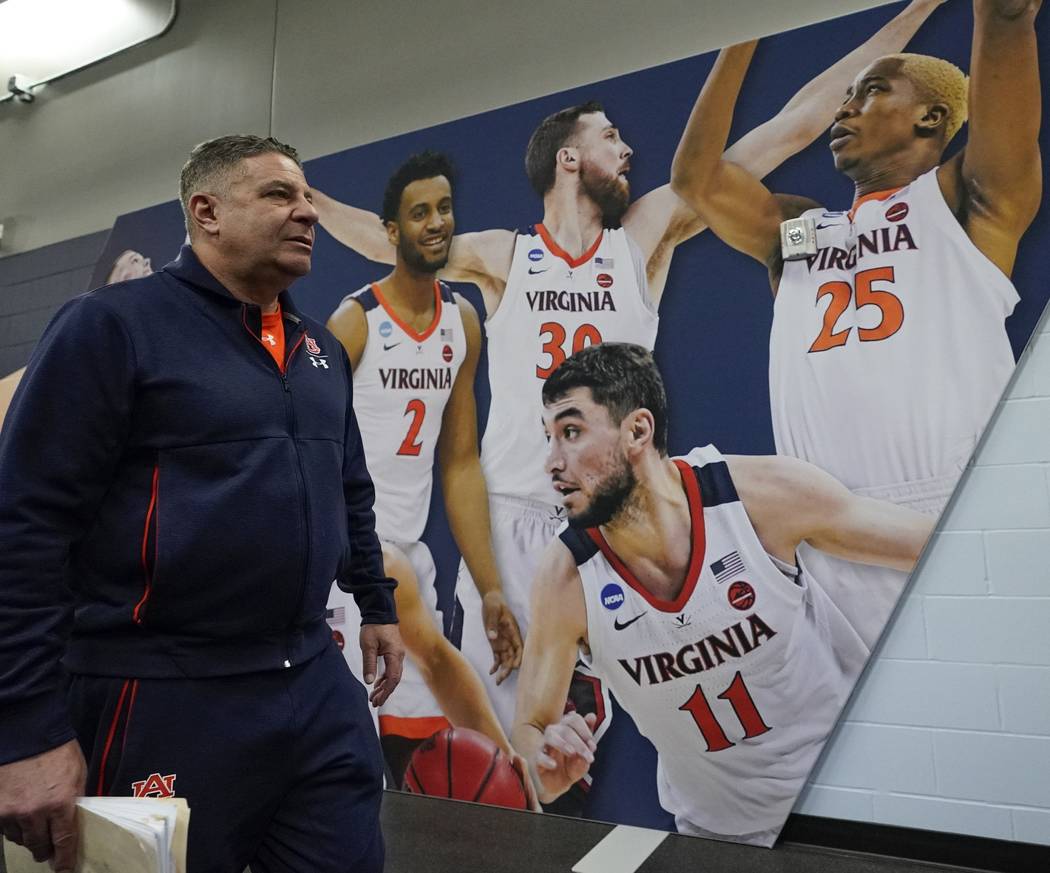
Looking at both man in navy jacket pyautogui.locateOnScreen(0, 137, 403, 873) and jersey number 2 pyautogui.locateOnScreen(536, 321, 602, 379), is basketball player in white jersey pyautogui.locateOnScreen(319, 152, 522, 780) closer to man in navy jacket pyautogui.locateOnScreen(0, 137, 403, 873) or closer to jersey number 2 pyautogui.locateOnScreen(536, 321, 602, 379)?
jersey number 2 pyautogui.locateOnScreen(536, 321, 602, 379)

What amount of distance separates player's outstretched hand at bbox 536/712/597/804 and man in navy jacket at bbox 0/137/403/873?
1.07m

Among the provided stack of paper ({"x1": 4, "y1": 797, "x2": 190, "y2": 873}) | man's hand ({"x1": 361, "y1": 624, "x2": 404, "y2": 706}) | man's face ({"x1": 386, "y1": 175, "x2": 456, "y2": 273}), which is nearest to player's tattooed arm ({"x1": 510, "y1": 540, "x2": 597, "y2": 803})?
man's hand ({"x1": 361, "y1": 624, "x2": 404, "y2": 706})

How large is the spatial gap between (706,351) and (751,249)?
0.31m

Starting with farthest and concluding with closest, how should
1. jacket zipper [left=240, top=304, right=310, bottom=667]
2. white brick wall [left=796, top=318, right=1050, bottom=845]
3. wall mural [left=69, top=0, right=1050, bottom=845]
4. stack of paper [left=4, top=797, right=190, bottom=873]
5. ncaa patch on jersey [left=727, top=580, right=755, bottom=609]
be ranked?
ncaa patch on jersey [left=727, top=580, right=755, bottom=609], wall mural [left=69, top=0, right=1050, bottom=845], white brick wall [left=796, top=318, right=1050, bottom=845], jacket zipper [left=240, top=304, right=310, bottom=667], stack of paper [left=4, top=797, right=190, bottom=873]

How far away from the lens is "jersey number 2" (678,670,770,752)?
198cm

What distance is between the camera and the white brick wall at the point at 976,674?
1.79 meters

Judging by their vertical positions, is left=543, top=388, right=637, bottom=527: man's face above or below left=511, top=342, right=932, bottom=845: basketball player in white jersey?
above

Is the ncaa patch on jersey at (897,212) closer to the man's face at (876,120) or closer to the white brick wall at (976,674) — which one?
the man's face at (876,120)

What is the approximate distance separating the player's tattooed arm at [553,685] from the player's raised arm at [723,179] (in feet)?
3.47

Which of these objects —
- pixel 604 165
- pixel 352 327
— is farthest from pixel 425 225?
pixel 604 165

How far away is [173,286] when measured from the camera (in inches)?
46.2

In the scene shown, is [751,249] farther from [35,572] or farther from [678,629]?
[35,572]

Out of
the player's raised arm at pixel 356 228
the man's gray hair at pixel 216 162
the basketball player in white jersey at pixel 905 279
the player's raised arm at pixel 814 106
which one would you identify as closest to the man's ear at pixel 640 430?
the basketball player in white jersey at pixel 905 279

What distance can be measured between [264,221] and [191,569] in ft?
1.86
